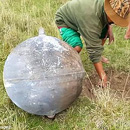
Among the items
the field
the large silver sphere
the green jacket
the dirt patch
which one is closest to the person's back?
the green jacket

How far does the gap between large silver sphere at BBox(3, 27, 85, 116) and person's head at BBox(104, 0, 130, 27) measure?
67 centimetres

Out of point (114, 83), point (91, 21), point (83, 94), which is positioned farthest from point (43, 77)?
point (114, 83)

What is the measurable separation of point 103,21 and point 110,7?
0.97 ft

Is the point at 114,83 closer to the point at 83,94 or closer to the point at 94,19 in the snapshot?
the point at 83,94

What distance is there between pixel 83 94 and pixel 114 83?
0.54 m

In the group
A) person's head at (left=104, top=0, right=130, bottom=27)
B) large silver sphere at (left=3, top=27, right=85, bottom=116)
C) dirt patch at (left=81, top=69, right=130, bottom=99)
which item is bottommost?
dirt patch at (left=81, top=69, right=130, bottom=99)

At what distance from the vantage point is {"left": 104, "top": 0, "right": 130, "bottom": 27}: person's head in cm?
328

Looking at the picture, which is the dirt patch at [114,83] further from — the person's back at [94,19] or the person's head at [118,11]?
the person's head at [118,11]

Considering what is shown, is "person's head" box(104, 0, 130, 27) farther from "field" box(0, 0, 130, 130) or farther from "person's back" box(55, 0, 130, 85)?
"field" box(0, 0, 130, 130)

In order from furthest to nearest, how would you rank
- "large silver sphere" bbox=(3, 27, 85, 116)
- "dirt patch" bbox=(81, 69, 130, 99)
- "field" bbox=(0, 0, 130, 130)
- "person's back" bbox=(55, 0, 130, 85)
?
"dirt patch" bbox=(81, 69, 130, 99) → "person's back" bbox=(55, 0, 130, 85) → "field" bbox=(0, 0, 130, 130) → "large silver sphere" bbox=(3, 27, 85, 116)

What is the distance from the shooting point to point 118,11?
335cm

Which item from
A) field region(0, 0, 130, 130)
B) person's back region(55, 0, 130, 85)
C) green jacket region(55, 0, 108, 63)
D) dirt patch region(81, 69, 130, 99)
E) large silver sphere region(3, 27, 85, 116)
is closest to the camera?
large silver sphere region(3, 27, 85, 116)

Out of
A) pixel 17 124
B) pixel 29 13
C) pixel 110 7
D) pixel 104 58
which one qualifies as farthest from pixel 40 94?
pixel 29 13

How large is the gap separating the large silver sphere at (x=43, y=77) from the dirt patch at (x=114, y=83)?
0.60 meters
